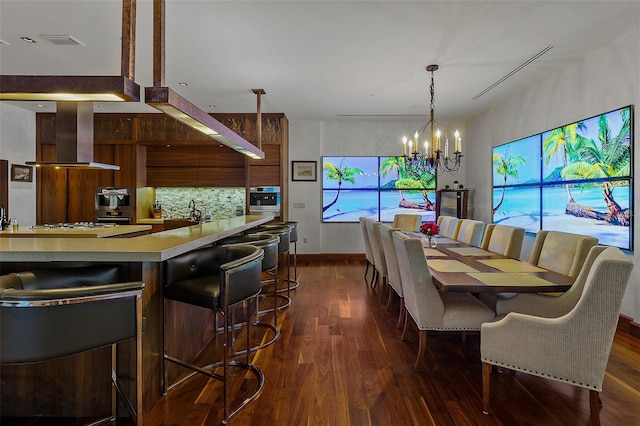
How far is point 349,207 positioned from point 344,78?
301 cm

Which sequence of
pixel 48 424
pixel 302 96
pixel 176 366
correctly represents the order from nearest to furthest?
pixel 48 424
pixel 176 366
pixel 302 96

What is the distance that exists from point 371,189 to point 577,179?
357 centimetres

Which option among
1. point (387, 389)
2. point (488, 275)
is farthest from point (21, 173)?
point (488, 275)

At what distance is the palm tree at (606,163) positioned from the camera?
10.0ft

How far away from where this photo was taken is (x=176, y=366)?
7.31 ft

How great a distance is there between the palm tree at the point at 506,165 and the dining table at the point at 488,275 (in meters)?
2.27

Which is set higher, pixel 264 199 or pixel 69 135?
pixel 69 135

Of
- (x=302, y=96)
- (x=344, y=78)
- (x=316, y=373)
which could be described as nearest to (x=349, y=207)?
(x=302, y=96)

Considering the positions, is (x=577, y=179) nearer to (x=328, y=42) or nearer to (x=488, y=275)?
(x=488, y=275)

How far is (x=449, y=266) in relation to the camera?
2.60m

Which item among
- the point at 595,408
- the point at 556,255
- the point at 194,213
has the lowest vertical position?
the point at 595,408

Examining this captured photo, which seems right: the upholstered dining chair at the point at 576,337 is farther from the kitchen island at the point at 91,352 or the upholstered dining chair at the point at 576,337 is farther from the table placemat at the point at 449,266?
the kitchen island at the point at 91,352

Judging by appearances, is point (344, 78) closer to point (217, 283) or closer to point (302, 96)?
point (302, 96)

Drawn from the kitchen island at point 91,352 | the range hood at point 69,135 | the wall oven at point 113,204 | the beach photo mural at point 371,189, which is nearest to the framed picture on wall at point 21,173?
the wall oven at point 113,204
